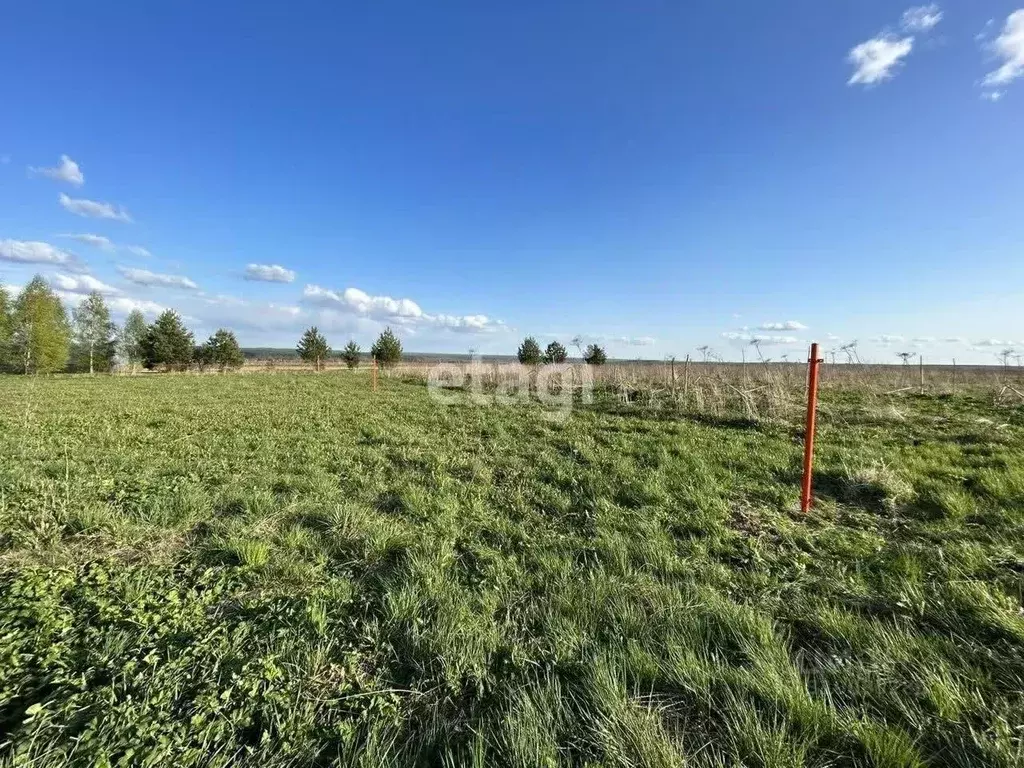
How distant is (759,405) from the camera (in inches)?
391

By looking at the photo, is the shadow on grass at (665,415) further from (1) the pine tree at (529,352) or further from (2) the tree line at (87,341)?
(2) the tree line at (87,341)

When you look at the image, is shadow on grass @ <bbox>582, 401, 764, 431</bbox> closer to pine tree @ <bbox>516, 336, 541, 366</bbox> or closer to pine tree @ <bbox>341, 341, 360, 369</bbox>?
pine tree @ <bbox>516, 336, 541, 366</bbox>

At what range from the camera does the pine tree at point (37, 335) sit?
31.0 metres

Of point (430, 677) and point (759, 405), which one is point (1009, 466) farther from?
point (430, 677)

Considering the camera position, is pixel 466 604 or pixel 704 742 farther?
pixel 466 604

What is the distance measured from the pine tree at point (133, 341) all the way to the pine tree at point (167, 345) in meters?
1.02

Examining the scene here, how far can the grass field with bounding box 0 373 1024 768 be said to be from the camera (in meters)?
1.62

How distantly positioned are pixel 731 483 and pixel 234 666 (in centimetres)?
504

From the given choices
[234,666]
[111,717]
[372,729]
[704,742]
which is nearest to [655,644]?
[704,742]

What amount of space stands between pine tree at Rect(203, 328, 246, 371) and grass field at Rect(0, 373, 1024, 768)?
134 feet

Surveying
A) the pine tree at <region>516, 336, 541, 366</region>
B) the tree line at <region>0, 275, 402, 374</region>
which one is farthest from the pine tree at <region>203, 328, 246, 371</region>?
the pine tree at <region>516, 336, 541, 366</region>

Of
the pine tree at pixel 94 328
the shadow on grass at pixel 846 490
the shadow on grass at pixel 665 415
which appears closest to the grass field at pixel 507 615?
the shadow on grass at pixel 846 490

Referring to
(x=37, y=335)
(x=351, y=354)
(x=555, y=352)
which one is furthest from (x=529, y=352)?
(x=37, y=335)

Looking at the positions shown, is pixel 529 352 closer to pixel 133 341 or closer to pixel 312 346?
pixel 312 346
